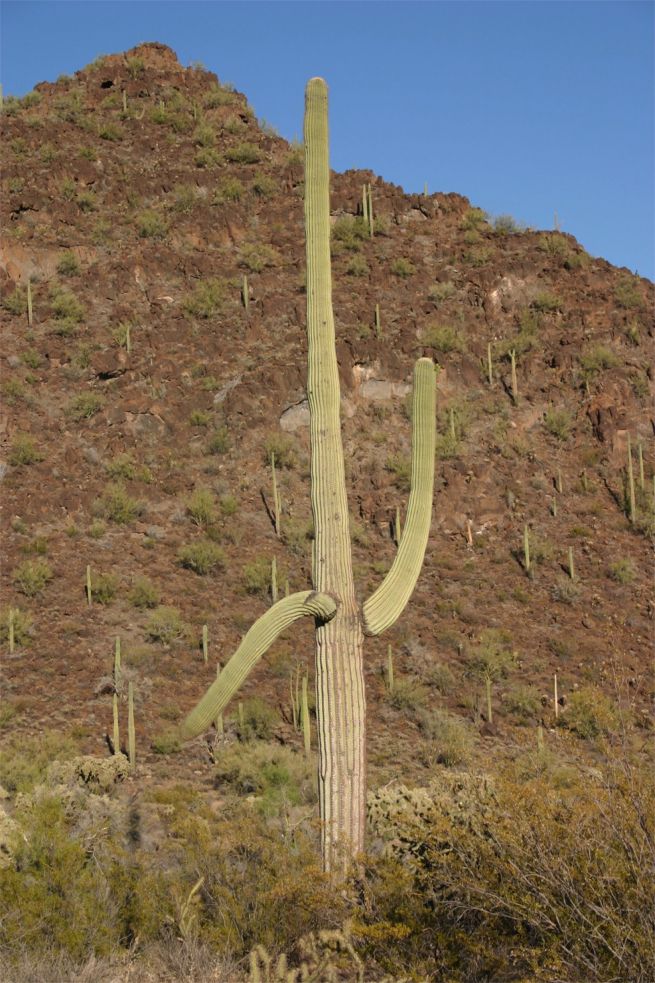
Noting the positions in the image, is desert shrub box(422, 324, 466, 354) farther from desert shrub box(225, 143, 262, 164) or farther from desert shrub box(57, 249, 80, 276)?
desert shrub box(225, 143, 262, 164)

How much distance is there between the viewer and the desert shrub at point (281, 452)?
95.4 ft

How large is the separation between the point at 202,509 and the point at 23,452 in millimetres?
4901

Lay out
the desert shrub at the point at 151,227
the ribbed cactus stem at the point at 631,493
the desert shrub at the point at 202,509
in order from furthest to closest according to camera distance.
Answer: the desert shrub at the point at 151,227
the ribbed cactus stem at the point at 631,493
the desert shrub at the point at 202,509

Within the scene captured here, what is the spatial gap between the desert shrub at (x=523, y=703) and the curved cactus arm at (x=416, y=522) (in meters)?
12.8

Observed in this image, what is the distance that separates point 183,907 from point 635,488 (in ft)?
74.0

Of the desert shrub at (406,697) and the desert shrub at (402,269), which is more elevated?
the desert shrub at (402,269)

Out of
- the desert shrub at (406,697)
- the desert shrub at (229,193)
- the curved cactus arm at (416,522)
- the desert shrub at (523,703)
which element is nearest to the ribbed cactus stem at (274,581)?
the desert shrub at (406,697)

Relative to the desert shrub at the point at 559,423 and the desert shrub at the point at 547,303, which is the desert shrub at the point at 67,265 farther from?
the desert shrub at the point at 559,423

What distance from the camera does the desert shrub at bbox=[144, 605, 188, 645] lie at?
23.2 metres

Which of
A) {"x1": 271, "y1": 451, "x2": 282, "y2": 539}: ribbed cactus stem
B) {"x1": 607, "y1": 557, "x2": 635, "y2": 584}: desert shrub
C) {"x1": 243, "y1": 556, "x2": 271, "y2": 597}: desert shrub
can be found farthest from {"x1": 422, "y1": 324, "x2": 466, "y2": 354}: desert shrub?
{"x1": 243, "y1": 556, "x2": 271, "y2": 597}: desert shrub

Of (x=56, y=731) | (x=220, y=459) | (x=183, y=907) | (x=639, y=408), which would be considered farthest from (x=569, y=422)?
(x=183, y=907)

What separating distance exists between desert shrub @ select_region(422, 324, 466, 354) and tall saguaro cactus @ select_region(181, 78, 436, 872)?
22683 millimetres

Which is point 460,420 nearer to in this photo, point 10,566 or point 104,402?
point 104,402

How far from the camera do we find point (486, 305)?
34.2 m
